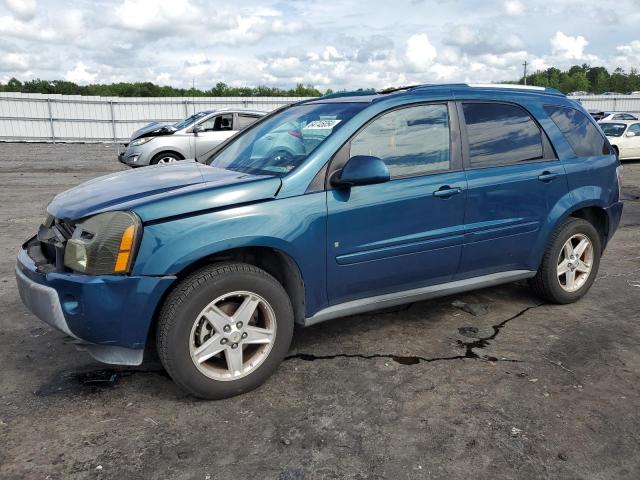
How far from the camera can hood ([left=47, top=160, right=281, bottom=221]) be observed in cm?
291

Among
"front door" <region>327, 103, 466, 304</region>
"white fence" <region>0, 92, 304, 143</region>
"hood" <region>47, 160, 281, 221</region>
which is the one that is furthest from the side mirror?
"white fence" <region>0, 92, 304, 143</region>

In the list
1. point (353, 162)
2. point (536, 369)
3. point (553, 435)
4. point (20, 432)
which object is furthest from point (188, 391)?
point (536, 369)

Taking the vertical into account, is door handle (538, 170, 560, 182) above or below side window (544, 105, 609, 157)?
below

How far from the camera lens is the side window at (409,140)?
351 cm

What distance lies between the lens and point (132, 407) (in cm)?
302

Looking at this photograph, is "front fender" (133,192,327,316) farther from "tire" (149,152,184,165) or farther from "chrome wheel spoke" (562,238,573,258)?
"tire" (149,152,184,165)

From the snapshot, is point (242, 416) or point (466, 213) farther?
point (466, 213)

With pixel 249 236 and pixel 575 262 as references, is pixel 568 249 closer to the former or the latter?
pixel 575 262

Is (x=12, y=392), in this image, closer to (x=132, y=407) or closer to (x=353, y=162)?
(x=132, y=407)

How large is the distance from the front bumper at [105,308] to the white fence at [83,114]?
24.9 metres

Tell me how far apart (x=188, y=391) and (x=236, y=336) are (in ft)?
1.27

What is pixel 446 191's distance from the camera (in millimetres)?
3650

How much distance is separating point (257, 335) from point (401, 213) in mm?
1172

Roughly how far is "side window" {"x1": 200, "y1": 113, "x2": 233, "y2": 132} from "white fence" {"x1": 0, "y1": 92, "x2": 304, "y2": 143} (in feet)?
46.7
